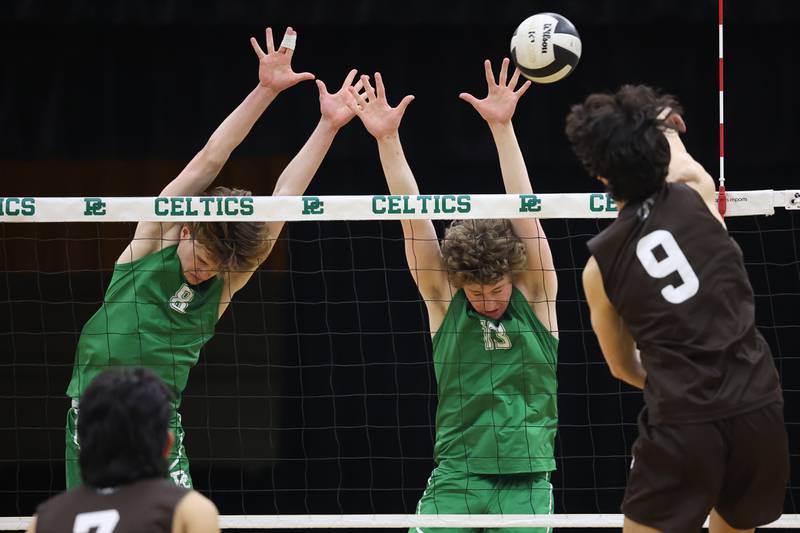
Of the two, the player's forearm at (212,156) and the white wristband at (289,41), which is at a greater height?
the white wristband at (289,41)

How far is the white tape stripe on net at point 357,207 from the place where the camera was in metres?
Result: 4.63

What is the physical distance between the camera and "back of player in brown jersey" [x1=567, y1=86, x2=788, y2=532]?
318cm

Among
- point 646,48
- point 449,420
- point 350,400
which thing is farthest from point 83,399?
point 646,48

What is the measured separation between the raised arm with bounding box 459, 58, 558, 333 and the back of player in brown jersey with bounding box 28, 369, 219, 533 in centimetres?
220

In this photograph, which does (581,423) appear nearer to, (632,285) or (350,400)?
(350,400)

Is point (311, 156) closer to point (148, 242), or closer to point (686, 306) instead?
point (148, 242)

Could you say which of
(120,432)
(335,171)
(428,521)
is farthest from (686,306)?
(335,171)

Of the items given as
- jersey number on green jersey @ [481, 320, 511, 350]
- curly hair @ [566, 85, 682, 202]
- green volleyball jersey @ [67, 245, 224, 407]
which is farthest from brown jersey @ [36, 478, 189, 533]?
jersey number on green jersey @ [481, 320, 511, 350]

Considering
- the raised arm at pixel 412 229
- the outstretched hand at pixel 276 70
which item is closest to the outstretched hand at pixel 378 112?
the raised arm at pixel 412 229

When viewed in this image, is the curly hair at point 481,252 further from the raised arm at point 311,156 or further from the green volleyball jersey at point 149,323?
the green volleyball jersey at point 149,323

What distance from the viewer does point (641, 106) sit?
326 centimetres

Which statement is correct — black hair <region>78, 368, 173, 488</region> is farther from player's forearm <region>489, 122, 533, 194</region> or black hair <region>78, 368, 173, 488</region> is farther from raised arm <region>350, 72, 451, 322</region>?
player's forearm <region>489, 122, 533, 194</region>

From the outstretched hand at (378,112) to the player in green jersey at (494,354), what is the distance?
5 cm

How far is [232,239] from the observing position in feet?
15.8
